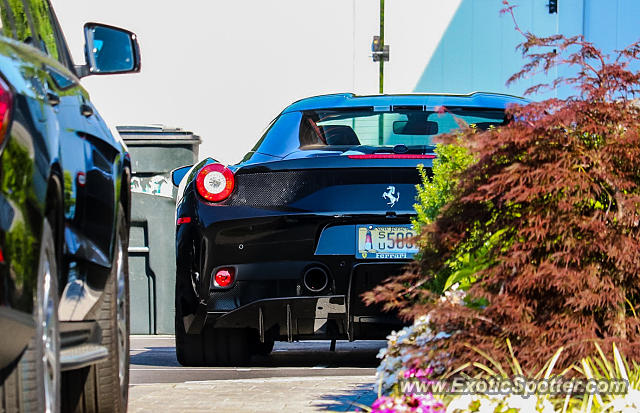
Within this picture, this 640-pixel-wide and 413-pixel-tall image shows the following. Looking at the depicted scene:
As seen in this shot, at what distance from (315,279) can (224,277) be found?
1.60 ft

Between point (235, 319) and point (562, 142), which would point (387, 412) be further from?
point (235, 319)

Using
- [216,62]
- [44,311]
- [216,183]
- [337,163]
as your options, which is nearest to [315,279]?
[337,163]

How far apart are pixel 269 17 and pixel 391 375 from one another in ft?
63.0

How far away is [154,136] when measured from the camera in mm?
12727

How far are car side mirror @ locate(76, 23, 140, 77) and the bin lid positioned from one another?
7.13m

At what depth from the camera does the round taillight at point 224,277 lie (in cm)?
706

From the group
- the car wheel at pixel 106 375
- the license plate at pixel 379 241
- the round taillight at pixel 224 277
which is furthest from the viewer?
the round taillight at pixel 224 277

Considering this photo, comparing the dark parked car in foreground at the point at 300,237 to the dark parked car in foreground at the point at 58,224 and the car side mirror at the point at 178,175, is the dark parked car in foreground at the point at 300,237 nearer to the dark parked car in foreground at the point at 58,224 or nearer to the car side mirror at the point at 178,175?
the car side mirror at the point at 178,175

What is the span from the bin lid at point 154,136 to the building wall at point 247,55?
921cm

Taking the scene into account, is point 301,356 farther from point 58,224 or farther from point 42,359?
point 42,359

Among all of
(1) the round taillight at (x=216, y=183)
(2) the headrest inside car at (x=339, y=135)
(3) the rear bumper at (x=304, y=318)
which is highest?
(2) the headrest inside car at (x=339, y=135)

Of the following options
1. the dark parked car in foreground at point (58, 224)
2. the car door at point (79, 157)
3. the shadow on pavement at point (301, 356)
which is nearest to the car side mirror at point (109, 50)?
the dark parked car in foreground at point (58, 224)

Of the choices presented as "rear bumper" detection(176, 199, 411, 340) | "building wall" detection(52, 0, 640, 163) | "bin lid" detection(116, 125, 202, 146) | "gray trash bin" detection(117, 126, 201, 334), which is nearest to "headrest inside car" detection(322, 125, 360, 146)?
"rear bumper" detection(176, 199, 411, 340)

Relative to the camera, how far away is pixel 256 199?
7.02m
